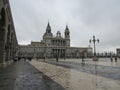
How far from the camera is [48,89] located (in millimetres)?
7367

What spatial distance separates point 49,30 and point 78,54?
37165mm

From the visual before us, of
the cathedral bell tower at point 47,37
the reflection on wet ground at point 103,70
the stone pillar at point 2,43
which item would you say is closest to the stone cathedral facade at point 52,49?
the cathedral bell tower at point 47,37

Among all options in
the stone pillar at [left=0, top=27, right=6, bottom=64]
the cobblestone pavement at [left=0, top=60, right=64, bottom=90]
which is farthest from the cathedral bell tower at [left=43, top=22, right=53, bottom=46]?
the cobblestone pavement at [left=0, top=60, right=64, bottom=90]

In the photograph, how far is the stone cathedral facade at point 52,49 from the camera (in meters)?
137

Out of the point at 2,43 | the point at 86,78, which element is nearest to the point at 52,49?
the point at 2,43

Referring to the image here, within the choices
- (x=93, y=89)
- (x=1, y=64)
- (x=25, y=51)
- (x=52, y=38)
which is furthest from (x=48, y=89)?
(x=52, y=38)

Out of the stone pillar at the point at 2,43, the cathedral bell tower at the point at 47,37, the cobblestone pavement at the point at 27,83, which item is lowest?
the cobblestone pavement at the point at 27,83

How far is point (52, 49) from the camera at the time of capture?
14375 cm

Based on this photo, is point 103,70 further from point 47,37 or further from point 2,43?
point 47,37

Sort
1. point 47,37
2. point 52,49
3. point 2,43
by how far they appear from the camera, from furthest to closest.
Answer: point 47,37 < point 52,49 < point 2,43

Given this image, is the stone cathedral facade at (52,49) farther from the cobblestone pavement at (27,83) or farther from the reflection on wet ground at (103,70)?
the cobblestone pavement at (27,83)

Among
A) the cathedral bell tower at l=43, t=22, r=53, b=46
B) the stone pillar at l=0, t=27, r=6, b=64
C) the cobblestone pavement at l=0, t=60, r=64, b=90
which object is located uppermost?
the cathedral bell tower at l=43, t=22, r=53, b=46

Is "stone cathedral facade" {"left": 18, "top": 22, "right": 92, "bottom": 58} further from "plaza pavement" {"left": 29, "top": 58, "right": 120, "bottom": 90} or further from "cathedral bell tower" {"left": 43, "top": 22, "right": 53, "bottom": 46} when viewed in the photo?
"plaza pavement" {"left": 29, "top": 58, "right": 120, "bottom": 90}

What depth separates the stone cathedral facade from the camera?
13712 cm
